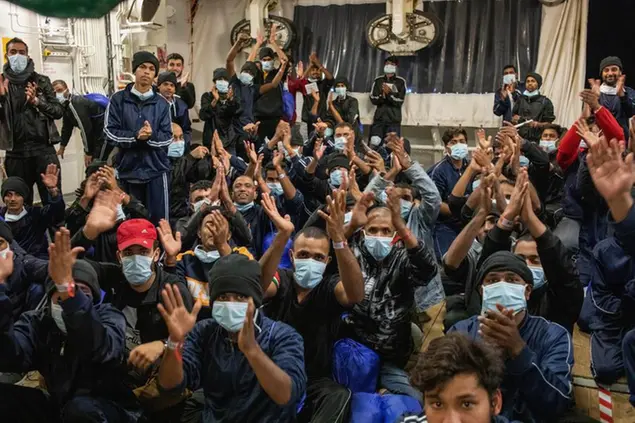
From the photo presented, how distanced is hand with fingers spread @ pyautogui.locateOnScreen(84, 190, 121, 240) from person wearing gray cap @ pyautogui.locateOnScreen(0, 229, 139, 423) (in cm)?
83

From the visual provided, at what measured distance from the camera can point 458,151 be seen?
4938mm

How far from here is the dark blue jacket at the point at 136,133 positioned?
15.2ft

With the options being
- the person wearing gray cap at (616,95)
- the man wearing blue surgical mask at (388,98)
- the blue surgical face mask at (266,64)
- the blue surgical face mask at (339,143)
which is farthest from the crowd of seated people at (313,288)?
the man wearing blue surgical mask at (388,98)

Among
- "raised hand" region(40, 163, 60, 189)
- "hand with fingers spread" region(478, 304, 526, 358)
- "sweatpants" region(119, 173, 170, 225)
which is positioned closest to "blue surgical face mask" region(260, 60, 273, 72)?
"sweatpants" region(119, 173, 170, 225)

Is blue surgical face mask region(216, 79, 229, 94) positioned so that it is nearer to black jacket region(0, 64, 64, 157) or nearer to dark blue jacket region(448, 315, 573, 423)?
black jacket region(0, 64, 64, 157)

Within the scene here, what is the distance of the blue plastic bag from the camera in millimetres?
2916

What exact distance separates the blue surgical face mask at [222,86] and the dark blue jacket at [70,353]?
4278 mm

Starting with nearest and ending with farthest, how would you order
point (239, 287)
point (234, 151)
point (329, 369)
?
point (239, 287) < point (329, 369) < point (234, 151)

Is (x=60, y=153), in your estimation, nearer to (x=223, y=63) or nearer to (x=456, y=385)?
(x=223, y=63)

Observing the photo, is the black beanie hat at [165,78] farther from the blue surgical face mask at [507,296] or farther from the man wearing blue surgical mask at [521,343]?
the blue surgical face mask at [507,296]

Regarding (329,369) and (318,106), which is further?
(318,106)

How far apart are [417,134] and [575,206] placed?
4876 millimetres

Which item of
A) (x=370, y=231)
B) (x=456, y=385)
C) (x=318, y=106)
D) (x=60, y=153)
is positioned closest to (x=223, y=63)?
(x=318, y=106)

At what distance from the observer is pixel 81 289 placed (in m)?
2.46
